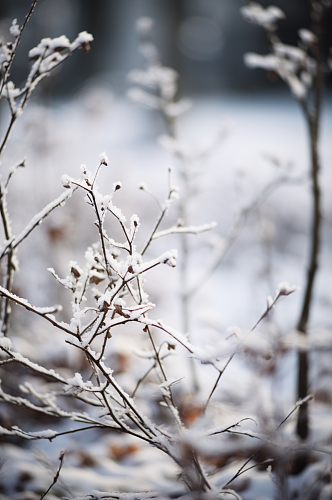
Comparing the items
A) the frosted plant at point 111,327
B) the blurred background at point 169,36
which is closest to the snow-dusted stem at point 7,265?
the frosted plant at point 111,327

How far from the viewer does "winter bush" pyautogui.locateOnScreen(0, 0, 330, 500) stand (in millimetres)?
719

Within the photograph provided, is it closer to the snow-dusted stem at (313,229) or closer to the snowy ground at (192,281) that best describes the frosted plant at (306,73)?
the snow-dusted stem at (313,229)

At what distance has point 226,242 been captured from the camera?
6.31 ft

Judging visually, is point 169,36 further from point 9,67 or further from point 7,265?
point 7,265

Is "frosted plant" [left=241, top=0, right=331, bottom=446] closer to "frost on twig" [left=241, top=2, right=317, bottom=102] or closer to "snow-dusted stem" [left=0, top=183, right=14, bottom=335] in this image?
"frost on twig" [left=241, top=2, right=317, bottom=102]

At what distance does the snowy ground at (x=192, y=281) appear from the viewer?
1.50 metres

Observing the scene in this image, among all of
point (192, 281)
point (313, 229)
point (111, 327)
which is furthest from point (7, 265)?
point (192, 281)

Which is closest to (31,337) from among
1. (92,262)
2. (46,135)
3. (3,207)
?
(46,135)

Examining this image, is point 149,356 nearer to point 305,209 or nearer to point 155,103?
point 155,103

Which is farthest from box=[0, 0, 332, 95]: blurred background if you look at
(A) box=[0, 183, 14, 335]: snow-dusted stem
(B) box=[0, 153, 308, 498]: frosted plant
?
(B) box=[0, 153, 308, 498]: frosted plant

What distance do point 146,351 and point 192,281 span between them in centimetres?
360

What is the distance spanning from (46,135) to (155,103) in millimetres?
1357

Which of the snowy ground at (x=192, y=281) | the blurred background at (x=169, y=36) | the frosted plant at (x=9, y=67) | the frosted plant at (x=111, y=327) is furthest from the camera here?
the blurred background at (x=169, y=36)

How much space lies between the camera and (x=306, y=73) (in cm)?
166
